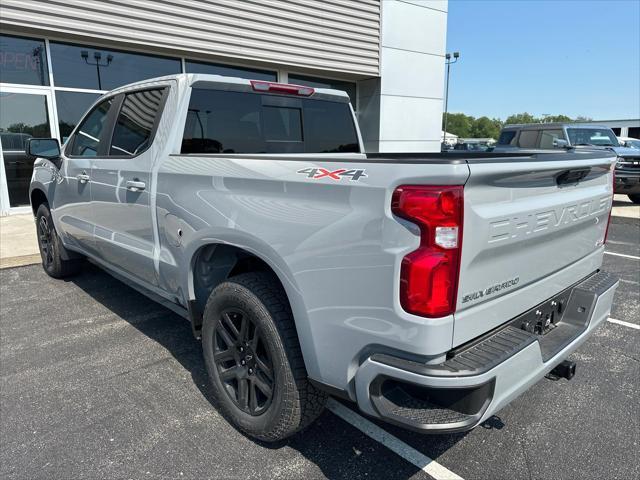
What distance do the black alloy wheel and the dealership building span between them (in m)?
8.42

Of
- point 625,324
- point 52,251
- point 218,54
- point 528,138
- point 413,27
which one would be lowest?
point 625,324

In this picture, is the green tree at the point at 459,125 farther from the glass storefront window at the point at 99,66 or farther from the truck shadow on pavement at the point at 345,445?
the truck shadow on pavement at the point at 345,445

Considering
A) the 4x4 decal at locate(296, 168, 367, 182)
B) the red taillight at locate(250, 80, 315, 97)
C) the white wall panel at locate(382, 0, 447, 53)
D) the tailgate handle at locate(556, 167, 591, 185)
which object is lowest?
the tailgate handle at locate(556, 167, 591, 185)

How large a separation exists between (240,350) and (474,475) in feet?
4.36

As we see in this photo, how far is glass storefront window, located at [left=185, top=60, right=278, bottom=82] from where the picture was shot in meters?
10.9

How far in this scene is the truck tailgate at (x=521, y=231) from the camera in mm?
1793

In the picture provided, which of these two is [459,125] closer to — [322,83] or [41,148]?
[322,83]

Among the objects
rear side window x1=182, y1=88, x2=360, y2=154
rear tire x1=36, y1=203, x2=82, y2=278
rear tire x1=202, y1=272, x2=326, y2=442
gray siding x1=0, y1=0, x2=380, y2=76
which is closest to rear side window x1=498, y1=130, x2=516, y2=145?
gray siding x1=0, y1=0, x2=380, y2=76

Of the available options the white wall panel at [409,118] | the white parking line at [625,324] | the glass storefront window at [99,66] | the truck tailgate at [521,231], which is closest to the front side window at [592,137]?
the white wall panel at [409,118]

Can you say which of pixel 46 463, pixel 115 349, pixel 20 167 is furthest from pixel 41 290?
pixel 20 167

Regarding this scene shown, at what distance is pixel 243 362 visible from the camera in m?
2.54

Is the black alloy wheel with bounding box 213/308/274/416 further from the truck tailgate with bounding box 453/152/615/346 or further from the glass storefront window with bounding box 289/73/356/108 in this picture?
the glass storefront window with bounding box 289/73/356/108

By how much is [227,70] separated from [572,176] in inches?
414

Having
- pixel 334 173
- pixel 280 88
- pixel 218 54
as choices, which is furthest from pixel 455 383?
pixel 218 54
